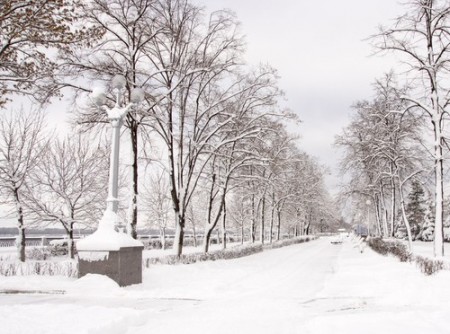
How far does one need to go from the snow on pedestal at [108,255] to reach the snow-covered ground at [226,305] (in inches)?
13.0

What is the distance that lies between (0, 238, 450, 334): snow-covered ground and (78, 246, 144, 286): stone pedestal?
303mm

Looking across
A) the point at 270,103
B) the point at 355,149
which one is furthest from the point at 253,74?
the point at 355,149

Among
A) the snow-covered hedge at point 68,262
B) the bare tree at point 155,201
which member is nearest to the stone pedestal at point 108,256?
the snow-covered hedge at point 68,262

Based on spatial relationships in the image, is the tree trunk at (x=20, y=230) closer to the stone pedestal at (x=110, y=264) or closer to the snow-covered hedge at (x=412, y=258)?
the stone pedestal at (x=110, y=264)

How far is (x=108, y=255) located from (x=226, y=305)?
3517 millimetres

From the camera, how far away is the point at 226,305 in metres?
8.66

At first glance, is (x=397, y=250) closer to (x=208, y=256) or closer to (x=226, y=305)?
(x=208, y=256)

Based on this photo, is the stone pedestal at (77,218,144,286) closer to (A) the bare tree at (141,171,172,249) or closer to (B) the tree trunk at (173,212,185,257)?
(B) the tree trunk at (173,212,185,257)

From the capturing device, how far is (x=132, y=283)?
11.2 metres

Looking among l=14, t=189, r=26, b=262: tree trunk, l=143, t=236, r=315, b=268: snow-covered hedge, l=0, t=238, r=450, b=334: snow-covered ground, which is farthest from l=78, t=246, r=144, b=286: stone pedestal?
l=14, t=189, r=26, b=262: tree trunk

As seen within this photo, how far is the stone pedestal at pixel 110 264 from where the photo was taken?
416 inches

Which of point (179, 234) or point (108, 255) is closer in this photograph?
point (108, 255)

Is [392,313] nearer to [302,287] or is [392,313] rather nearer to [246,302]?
[246,302]

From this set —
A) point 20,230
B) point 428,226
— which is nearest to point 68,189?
point 20,230
